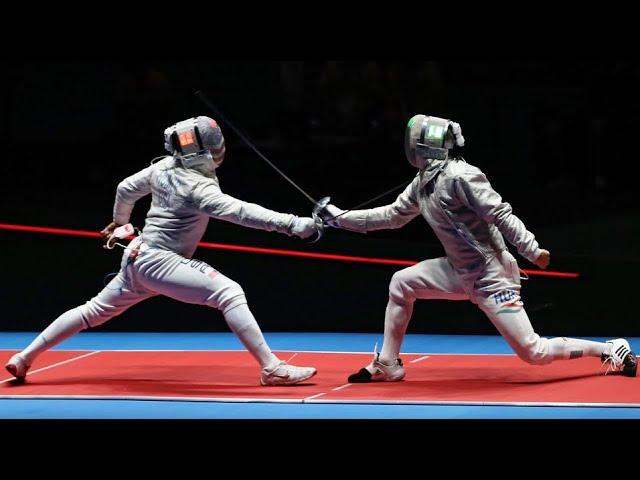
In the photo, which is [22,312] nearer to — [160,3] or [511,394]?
[160,3]

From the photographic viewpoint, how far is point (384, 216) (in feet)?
16.9

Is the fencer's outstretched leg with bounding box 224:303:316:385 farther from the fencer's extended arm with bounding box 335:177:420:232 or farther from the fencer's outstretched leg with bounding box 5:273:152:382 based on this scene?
the fencer's extended arm with bounding box 335:177:420:232

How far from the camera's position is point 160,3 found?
5750 millimetres

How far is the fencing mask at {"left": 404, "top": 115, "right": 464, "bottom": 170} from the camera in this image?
16.3ft

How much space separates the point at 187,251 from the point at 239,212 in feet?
1.20

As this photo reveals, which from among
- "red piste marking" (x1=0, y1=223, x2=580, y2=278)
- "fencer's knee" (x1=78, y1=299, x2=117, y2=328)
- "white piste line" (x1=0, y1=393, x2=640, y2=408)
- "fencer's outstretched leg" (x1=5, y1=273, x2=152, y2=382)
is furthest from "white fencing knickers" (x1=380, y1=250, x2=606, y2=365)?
"red piste marking" (x1=0, y1=223, x2=580, y2=278)

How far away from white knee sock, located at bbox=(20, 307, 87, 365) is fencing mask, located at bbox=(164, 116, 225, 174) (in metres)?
0.81

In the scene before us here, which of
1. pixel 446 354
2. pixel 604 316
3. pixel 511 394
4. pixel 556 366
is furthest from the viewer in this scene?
pixel 604 316

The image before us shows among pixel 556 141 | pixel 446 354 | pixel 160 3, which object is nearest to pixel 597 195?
pixel 556 141

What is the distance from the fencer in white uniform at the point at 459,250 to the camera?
4.88 m

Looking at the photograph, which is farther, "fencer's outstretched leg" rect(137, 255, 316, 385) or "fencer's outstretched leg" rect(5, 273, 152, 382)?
"fencer's outstretched leg" rect(5, 273, 152, 382)

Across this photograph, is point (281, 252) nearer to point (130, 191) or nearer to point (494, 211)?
point (130, 191)

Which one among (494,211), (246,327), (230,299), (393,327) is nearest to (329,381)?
(393,327)
